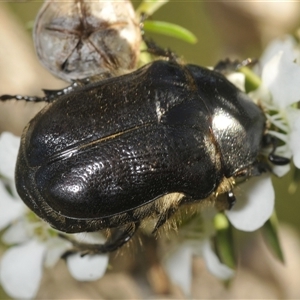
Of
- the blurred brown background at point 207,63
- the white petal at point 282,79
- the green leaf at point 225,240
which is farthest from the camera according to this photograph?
the blurred brown background at point 207,63

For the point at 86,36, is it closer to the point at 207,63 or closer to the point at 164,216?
the point at 164,216

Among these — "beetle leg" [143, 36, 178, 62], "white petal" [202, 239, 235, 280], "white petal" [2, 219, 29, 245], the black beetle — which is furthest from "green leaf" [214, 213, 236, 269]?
"white petal" [2, 219, 29, 245]

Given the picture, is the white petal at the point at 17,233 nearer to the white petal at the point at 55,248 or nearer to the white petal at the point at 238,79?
the white petal at the point at 55,248

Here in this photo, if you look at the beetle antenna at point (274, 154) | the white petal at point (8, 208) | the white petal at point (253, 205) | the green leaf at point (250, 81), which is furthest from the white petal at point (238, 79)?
the white petal at point (8, 208)

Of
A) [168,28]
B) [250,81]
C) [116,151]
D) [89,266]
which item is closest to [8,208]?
[89,266]

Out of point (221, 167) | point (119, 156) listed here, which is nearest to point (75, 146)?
point (119, 156)

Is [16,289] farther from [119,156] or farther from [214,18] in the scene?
[214,18]

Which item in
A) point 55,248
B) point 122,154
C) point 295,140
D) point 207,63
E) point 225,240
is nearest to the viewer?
point 122,154

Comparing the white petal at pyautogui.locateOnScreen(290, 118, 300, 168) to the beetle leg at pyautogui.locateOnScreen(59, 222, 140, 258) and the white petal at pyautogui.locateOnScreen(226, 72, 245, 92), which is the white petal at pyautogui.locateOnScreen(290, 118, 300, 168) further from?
the beetle leg at pyautogui.locateOnScreen(59, 222, 140, 258)
